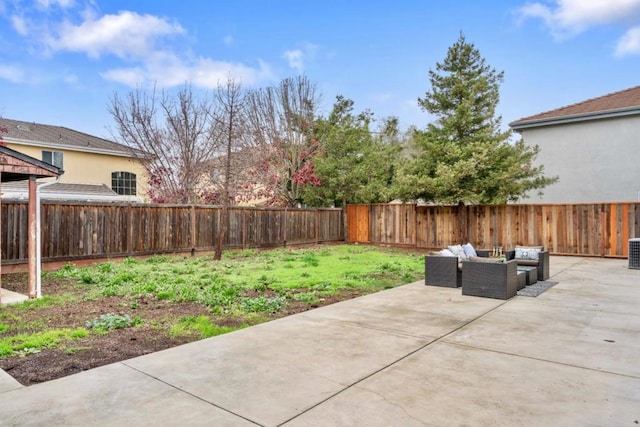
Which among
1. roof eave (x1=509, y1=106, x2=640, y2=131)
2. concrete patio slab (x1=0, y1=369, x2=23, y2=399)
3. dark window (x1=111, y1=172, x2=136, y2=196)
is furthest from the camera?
dark window (x1=111, y1=172, x2=136, y2=196)

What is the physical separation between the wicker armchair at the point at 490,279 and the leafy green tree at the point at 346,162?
1031 cm

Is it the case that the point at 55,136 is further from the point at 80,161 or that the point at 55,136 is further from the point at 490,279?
the point at 490,279

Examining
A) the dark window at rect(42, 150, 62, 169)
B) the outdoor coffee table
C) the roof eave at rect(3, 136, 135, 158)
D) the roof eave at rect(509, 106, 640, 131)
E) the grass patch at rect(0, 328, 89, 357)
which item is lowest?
the grass patch at rect(0, 328, 89, 357)

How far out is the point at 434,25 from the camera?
13859 millimetres

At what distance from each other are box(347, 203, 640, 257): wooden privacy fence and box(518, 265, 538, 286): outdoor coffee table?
21.0 feet

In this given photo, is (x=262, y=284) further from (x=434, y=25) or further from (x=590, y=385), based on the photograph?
(x=434, y=25)

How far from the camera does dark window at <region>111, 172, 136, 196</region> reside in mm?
22891

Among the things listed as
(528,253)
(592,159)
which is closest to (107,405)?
(528,253)

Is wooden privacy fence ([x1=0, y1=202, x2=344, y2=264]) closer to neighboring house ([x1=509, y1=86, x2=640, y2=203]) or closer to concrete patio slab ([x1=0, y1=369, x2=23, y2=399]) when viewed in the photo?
concrete patio slab ([x1=0, y1=369, x2=23, y2=399])

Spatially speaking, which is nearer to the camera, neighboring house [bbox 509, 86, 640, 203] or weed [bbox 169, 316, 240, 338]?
weed [bbox 169, 316, 240, 338]

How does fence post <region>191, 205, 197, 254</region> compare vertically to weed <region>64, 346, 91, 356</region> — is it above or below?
above

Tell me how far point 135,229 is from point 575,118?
16479 mm

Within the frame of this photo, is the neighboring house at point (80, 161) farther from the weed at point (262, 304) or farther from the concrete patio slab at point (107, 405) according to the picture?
the concrete patio slab at point (107, 405)

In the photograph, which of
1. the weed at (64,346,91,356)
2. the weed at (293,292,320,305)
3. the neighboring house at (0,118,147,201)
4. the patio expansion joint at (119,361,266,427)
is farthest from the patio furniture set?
the neighboring house at (0,118,147,201)
